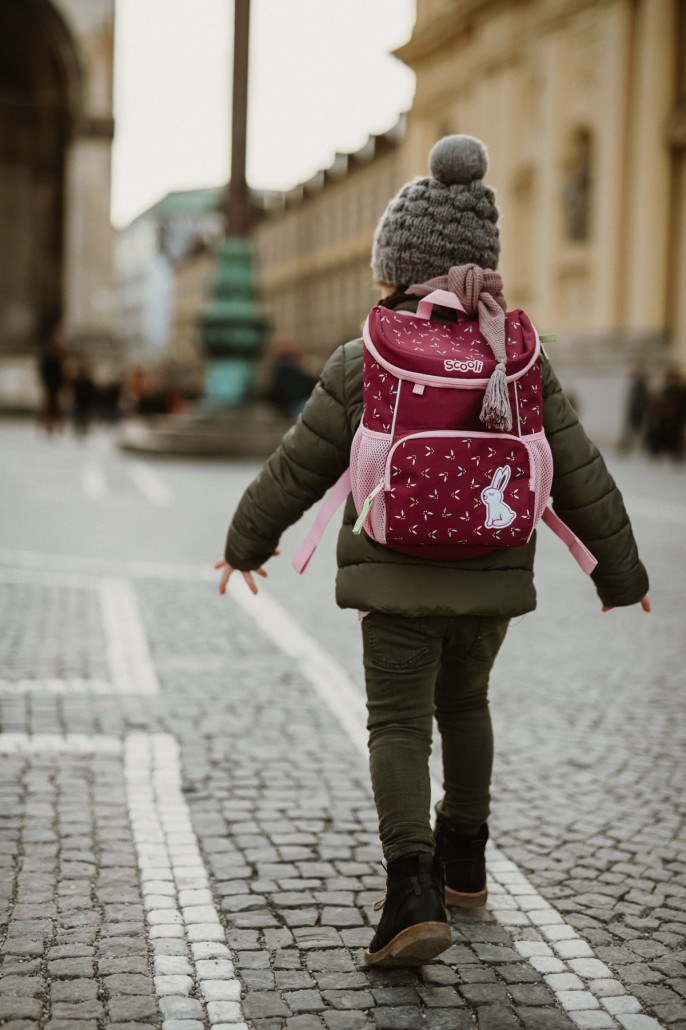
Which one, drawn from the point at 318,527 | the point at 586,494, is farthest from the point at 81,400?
the point at 586,494

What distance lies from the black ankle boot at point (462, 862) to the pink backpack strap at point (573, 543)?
705 mm

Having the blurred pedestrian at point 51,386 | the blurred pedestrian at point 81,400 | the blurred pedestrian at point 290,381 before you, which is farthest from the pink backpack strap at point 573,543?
the blurred pedestrian at point 81,400

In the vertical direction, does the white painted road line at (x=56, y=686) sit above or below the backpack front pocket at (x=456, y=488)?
below

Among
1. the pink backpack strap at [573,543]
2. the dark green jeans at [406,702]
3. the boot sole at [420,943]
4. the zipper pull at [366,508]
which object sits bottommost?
the boot sole at [420,943]

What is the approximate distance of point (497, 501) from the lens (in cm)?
297

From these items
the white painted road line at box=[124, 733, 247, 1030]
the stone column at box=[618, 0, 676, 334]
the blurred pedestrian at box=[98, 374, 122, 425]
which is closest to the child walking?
the white painted road line at box=[124, 733, 247, 1030]

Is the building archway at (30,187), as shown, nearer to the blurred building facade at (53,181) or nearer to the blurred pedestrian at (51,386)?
the blurred building facade at (53,181)

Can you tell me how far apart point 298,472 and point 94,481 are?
13.5 meters

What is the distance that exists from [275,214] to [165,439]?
6474 cm

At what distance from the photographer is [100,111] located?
35.0 m

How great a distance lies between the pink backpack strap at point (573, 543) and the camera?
10.9 ft

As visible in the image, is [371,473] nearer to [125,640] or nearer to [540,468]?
[540,468]

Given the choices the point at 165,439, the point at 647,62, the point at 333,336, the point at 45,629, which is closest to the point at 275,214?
the point at 333,336

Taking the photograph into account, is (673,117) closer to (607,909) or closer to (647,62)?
(647,62)
